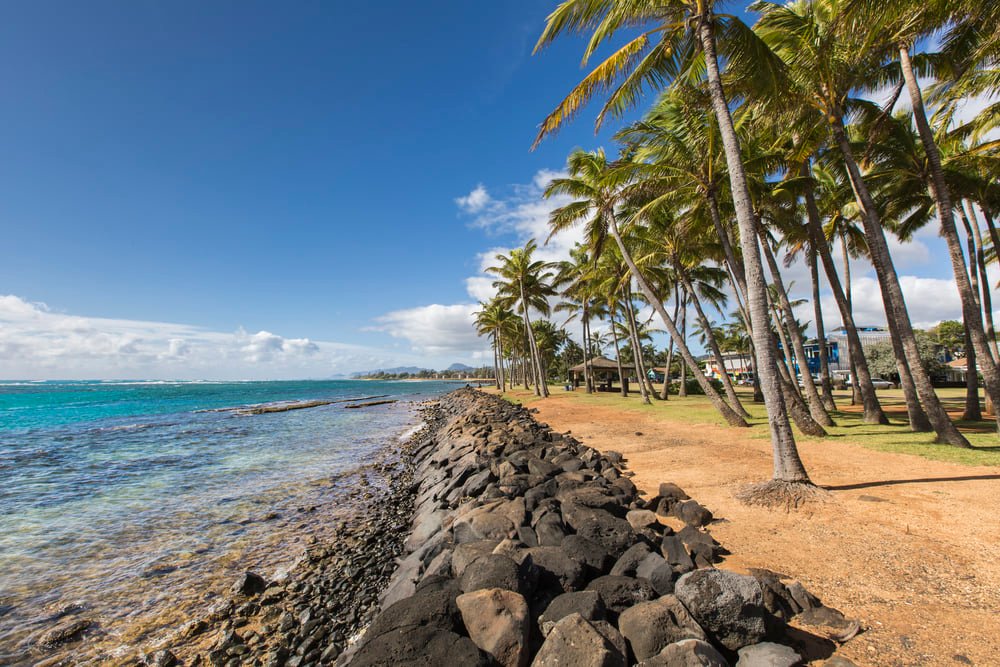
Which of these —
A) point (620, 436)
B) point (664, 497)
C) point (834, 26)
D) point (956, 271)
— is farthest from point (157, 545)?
point (956, 271)

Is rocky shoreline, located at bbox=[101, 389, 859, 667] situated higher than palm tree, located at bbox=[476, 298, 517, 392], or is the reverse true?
palm tree, located at bbox=[476, 298, 517, 392]

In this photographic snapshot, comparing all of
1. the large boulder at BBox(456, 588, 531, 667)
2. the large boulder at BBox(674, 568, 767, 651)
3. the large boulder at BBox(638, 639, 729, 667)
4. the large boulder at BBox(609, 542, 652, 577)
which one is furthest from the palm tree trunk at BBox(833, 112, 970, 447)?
the large boulder at BBox(456, 588, 531, 667)

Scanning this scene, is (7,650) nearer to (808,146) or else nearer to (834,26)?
(834,26)

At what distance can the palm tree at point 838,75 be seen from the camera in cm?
893

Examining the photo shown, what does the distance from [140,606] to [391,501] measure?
14.5 feet

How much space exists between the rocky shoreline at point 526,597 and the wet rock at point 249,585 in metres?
0.01

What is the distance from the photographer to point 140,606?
483cm

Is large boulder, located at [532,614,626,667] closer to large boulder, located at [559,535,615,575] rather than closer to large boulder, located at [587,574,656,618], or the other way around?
large boulder, located at [587,574,656,618]

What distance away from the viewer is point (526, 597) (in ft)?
10.8

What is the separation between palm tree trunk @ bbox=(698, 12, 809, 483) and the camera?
6051 mm

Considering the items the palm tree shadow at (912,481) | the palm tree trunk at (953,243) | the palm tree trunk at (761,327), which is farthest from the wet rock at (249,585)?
the palm tree trunk at (953,243)

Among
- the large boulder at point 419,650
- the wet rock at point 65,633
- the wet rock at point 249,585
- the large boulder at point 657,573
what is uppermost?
the large boulder at point 657,573

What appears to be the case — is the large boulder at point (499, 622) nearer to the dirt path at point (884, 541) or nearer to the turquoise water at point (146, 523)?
the dirt path at point (884, 541)

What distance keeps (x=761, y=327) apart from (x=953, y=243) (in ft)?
24.8
